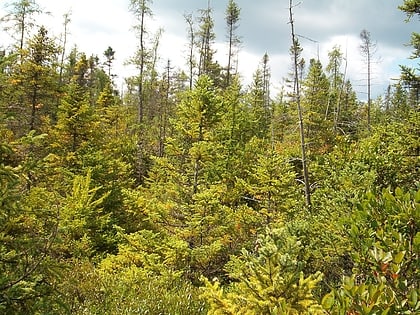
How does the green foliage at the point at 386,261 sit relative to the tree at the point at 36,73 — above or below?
below

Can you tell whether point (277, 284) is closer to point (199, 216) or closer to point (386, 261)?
point (386, 261)

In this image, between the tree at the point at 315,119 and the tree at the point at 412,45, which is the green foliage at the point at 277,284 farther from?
the tree at the point at 315,119

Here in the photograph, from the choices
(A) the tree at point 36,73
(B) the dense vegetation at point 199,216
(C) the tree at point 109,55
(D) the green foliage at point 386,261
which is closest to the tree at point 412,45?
(B) the dense vegetation at point 199,216

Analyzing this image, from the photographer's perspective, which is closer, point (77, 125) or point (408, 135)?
point (408, 135)

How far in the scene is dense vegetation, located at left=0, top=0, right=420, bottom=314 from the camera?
310 centimetres

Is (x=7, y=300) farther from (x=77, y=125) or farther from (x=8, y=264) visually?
(x=77, y=125)

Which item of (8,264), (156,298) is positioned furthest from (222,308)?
(156,298)

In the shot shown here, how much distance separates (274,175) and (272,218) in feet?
4.82

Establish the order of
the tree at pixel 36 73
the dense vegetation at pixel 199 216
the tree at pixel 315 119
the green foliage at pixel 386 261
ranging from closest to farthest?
the green foliage at pixel 386 261 → the dense vegetation at pixel 199 216 → the tree at pixel 36 73 → the tree at pixel 315 119

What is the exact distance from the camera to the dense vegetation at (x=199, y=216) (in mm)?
3100

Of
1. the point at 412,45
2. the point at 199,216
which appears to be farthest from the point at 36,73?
the point at 412,45

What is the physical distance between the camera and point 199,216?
10.5 m

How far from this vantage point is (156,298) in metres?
Result: 7.15

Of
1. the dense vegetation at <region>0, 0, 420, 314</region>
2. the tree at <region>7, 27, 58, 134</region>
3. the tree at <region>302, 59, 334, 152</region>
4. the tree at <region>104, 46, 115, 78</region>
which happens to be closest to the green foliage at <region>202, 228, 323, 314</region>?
the dense vegetation at <region>0, 0, 420, 314</region>
